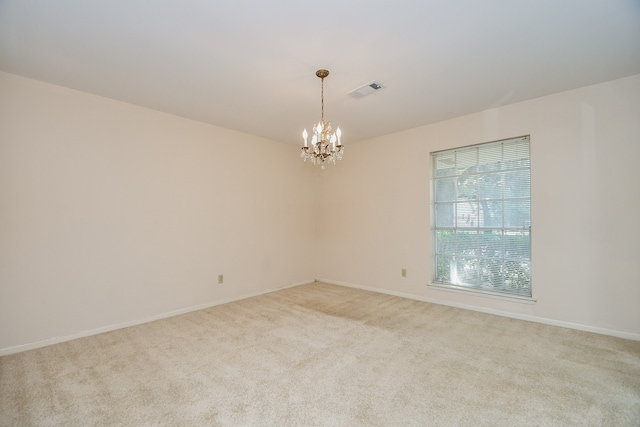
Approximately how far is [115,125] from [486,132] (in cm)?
447

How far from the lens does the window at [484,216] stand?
3447mm

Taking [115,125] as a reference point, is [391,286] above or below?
below

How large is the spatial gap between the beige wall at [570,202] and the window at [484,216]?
137mm

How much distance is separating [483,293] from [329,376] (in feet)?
8.34

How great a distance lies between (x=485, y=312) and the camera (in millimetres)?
3594

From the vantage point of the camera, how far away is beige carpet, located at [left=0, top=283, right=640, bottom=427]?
1.71 meters

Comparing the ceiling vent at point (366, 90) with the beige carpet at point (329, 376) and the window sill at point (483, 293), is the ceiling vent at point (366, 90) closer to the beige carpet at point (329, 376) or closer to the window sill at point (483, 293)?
the beige carpet at point (329, 376)

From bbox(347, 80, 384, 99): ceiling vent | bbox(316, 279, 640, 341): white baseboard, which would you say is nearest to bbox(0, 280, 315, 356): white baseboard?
bbox(316, 279, 640, 341): white baseboard

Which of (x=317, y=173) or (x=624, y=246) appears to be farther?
(x=317, y=173)

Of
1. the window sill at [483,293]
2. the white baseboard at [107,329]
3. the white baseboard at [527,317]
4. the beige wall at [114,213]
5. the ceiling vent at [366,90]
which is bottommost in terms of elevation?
the white baseboard at [107,329]

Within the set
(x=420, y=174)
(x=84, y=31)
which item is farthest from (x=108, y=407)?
(x=420, y=174)

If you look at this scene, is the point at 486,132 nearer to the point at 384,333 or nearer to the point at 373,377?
the point at 384,333

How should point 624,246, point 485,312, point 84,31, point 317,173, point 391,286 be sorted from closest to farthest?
point 84,31 < point 624,246 < point 485,312 < point 391,286 < point 317,173

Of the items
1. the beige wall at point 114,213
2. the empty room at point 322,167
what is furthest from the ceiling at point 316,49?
the beige wall at point 114,213
